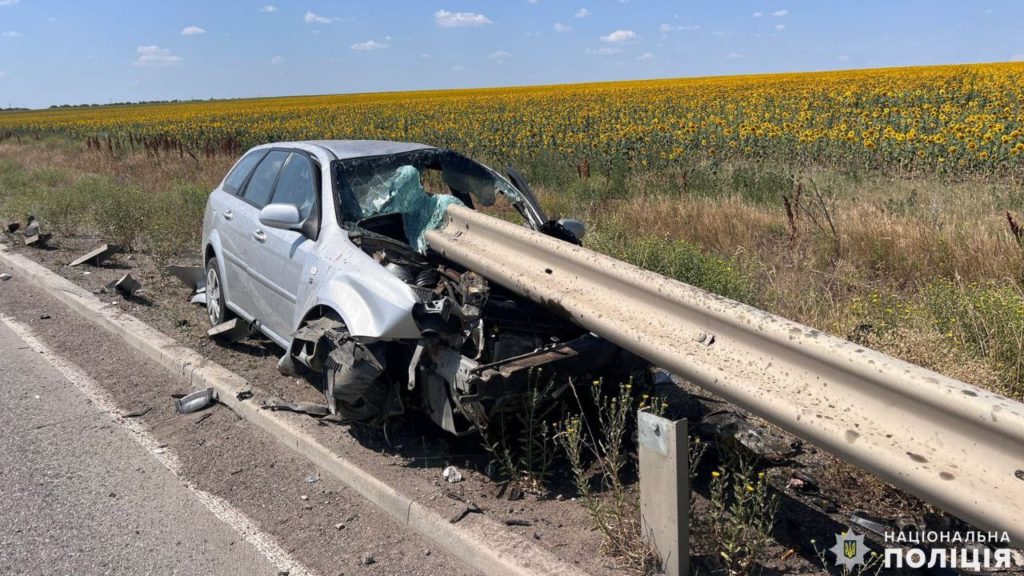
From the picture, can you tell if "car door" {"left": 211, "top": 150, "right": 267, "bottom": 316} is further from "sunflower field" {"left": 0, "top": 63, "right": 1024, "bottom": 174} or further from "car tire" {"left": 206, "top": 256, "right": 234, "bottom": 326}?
"sunflower field" {"left": 0, "top": 63, "right": 1024, "bottom": 174}

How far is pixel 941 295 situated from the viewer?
212 inches

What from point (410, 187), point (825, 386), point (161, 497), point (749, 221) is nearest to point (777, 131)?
point (749, 221)

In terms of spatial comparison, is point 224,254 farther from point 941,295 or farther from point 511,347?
point 941,295

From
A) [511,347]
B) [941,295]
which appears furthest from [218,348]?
[941,295]

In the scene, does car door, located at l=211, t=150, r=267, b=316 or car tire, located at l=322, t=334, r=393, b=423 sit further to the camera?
car door, located at l=211, t=150, r=267, b=316

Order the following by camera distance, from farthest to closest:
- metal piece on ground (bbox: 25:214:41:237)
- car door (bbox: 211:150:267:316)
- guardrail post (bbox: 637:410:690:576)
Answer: metal piece on ground (bbox: 25:214:41:237)
car door (bbox: 211:150:267:316)
guardrail post (bbox: 637:410:690:576)

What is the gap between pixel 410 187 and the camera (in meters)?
5.39

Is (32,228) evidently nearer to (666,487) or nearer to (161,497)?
(161,497)

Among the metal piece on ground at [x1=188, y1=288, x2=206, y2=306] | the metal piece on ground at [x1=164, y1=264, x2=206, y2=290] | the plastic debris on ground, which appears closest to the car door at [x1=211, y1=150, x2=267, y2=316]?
the metal piece on ground at [x1=188, y1=288, x2=206, y2=306]

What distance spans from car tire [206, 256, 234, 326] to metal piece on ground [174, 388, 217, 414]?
51.2 inches

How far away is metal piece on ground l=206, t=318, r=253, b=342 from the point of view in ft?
21.3

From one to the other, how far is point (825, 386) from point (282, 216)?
349cm

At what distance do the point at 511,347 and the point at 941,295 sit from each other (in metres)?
3.07

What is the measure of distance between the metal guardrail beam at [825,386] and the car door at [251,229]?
8.77ft
